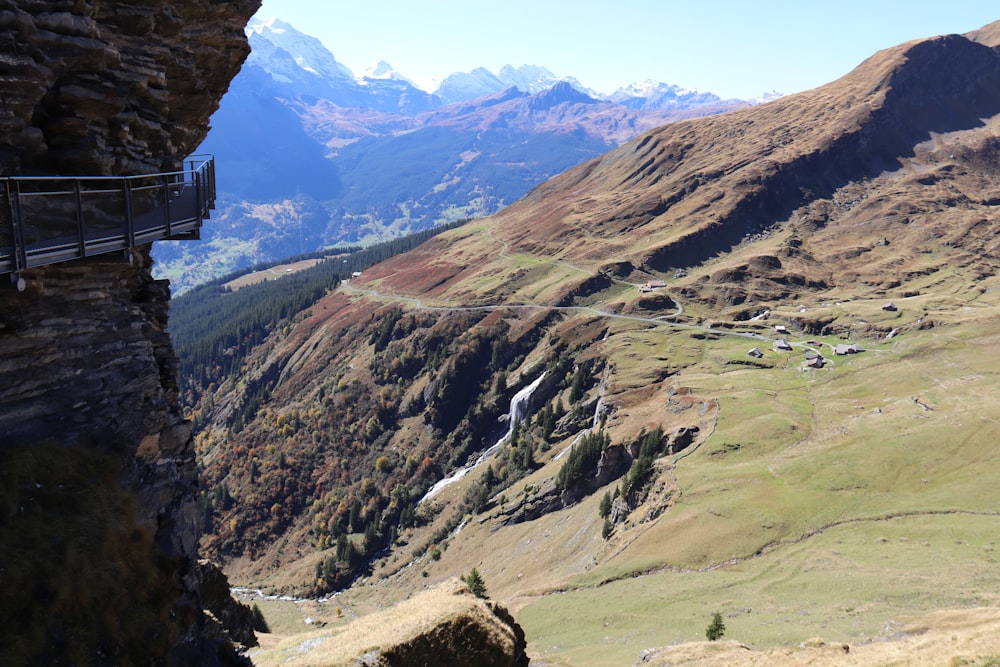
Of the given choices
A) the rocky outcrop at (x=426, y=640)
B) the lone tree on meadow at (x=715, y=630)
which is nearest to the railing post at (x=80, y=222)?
the rocky outcrop at (x=426, y=640)

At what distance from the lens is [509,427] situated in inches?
5192

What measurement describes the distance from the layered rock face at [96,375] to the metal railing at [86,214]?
83 centimetres

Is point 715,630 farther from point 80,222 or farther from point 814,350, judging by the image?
point 814,350

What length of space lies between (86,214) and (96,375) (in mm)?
6051

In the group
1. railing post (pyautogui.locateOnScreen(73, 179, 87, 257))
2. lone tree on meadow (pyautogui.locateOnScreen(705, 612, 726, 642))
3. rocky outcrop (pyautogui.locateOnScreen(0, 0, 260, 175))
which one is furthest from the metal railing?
lone tree on meadow (pyautogui.locateOnScreen(705, 612, 726, 642))

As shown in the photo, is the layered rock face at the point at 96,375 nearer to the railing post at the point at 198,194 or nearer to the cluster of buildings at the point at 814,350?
the railing post at the point at 198,194

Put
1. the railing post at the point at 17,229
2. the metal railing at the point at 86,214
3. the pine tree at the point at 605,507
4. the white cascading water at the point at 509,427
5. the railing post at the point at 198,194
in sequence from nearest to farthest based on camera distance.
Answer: the railing post at the point at 17,229 → the metal railing at the point at 86,214 → the railing post at the point at 198,194 → the pine tree at the point at 605,507 → the white cascading water at the point at 509,427

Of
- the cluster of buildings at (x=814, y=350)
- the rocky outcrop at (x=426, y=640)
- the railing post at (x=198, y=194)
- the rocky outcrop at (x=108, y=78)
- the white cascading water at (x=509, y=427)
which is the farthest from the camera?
the white cascading water at (x=509, y=427)

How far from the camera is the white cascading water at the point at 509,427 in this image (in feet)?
411

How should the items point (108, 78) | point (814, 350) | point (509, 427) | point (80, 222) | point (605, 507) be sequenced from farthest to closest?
point (509, 427) → point (814, 350) → point (605, 507) → point (108, 78) → point (80, 222)

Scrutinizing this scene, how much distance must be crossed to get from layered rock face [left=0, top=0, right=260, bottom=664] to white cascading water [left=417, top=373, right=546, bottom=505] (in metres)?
101

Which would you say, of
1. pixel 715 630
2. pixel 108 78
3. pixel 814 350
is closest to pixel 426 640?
pixel 715 630

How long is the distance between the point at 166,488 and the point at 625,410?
275ft

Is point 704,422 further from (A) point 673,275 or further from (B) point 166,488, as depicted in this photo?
(A) point 673,275
